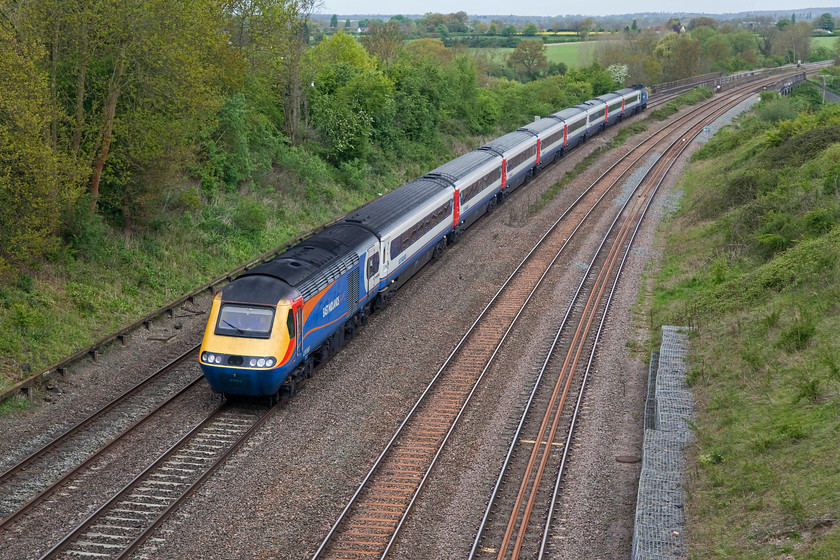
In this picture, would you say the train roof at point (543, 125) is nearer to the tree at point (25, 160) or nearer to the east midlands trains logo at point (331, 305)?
the east midlands trains logo at point (331, 305)

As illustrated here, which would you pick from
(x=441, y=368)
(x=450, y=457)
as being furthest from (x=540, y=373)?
(x=450, y=457)

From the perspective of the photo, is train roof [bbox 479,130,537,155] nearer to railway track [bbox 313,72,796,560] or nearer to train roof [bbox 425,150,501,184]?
train roof [bbox 425,150,501,184]

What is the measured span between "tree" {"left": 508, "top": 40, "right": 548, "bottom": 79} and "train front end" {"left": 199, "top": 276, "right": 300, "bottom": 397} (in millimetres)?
95674

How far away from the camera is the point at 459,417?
18.2 meters

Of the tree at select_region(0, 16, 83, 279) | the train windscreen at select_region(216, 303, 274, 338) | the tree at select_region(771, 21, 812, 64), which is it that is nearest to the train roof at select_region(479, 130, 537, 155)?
the tree at select_region(0, 16, 83, 279)

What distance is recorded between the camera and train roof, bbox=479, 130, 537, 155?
40841 mm

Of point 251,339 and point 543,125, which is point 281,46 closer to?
point 543,125

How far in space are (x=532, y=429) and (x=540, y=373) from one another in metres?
2.99

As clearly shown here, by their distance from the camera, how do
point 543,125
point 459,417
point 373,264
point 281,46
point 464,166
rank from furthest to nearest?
point 543,125, point 281,46, point 464,166, point 373,264, point 459,417

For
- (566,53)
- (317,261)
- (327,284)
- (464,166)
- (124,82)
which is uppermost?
(566,53)

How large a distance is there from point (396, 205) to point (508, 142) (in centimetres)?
1705

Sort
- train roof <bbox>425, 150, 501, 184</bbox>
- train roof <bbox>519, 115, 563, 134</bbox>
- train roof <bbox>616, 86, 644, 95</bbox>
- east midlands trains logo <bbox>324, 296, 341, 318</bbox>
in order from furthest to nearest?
train roof <bbox>616, 86, 644, 95</bbox> → train roof <bbox>519, 115, 563, 134</bbox> → train roof <bbox>425, 150, 501, 184</bbox> → east midlands trains logo <bbox>324, 296, 341, 318</bbox>

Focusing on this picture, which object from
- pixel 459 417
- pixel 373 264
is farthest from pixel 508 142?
pixel 459 417

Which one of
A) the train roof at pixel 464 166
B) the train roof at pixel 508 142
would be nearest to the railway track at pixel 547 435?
the train roof at pixel 464 166
